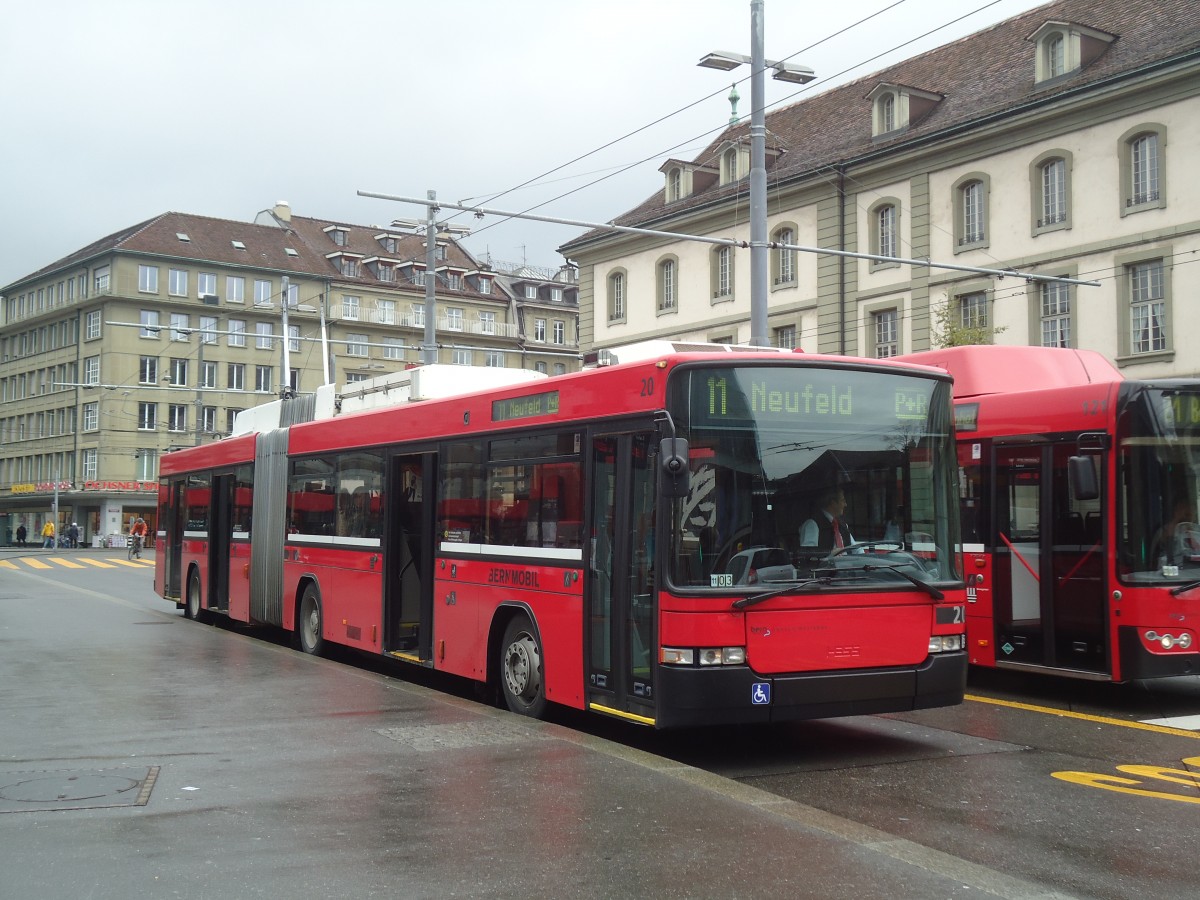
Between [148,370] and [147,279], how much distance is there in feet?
18.1

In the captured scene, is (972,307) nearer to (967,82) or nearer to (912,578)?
(967,82)

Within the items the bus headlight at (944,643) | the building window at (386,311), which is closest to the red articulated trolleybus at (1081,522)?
the bus headlight at (944,643)

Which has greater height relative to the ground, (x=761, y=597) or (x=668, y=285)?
(x=668, y=285)

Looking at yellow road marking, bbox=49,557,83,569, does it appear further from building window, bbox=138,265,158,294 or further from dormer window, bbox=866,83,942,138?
building window, bbox=138,265,158,294

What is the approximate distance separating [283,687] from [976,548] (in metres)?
6.50

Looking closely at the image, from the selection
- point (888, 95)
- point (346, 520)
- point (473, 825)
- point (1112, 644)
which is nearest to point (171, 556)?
point (346, 520)

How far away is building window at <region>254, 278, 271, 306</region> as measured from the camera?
88188 millimetres

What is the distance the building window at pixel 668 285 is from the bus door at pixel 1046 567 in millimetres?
34835

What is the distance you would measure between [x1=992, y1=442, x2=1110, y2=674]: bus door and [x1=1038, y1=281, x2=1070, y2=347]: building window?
74.1 feet

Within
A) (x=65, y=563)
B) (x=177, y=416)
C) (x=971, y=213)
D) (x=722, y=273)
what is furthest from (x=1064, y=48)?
(x=177, y=416)

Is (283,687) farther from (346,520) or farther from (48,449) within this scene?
(48,449)

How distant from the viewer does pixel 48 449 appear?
295 ft

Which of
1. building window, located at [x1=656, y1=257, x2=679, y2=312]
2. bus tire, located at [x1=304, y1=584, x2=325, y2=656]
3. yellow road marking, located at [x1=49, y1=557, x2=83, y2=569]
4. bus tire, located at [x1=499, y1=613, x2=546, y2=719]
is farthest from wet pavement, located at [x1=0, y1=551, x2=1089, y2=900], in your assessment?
yellow road marking, located at [x1=49, y1=557, x2=83, y2=569]

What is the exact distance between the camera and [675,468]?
27.8 feet
